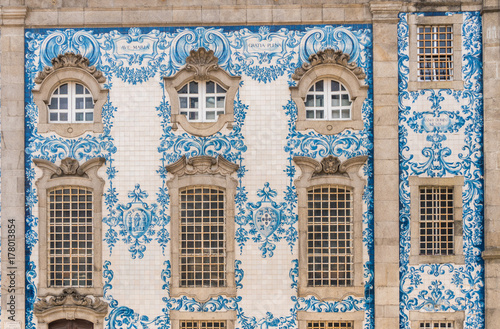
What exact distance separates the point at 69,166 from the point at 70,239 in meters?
1.74

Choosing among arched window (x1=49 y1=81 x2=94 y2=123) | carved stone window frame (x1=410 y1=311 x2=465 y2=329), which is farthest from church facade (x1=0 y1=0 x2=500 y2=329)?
arched window (x1=49 y1=81 x2=94 y2=123)

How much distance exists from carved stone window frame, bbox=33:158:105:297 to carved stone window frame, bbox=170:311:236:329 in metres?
1.86

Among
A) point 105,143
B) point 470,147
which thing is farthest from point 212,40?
point 470,147

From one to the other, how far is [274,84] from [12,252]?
7.35 meters

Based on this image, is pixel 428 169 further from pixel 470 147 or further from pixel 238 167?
pixel 238 167

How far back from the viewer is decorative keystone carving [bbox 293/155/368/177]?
1323 cm

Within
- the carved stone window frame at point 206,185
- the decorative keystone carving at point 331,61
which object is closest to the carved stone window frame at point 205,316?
the carved stone window frame at point 206,185

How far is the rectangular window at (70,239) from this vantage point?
13.5m

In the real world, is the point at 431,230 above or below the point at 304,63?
below

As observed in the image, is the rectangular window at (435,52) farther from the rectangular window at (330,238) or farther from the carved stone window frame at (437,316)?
the carved stone window frame at (437,316)

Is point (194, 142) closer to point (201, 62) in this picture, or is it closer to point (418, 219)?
point (201, 62)

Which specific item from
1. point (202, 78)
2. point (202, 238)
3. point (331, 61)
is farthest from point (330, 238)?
point (202, 78)

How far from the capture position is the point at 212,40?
1353 cm

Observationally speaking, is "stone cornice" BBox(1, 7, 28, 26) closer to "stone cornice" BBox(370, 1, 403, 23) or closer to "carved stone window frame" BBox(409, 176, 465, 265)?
"stone cornice" BBox(370, 1, 403, 23)
